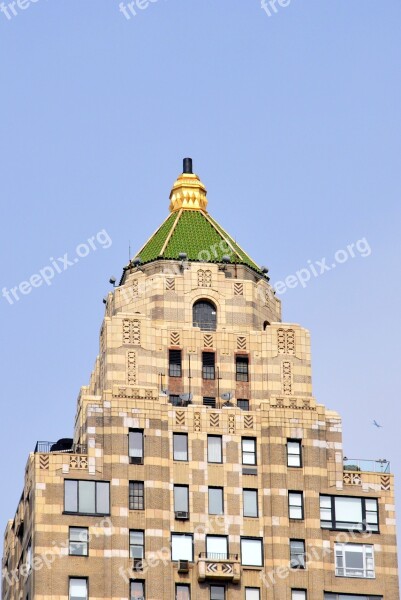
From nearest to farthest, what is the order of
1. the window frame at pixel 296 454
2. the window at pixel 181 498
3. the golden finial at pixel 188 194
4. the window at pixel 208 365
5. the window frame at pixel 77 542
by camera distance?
the window frame at pixel 77 542 → the window at pixel 181 498 → the window frame at pixel 296 454 → the window at pixel 208 365 → the golden finial at pixel 188 194

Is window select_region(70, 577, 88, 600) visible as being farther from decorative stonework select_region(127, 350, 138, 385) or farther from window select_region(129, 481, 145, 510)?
decorative stonework select_region(127, 350, 138, 385)

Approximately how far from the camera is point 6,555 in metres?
163

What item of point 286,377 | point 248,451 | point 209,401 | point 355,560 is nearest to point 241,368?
point 286,377

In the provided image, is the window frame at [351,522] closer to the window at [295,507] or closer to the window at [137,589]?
the window at [295,507]

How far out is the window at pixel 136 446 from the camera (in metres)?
145

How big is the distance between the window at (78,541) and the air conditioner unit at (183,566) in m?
5.93

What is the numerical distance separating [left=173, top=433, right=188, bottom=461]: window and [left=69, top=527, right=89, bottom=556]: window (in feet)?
26.0

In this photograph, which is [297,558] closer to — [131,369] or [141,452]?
[141,452]

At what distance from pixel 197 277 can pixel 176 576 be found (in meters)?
21.8

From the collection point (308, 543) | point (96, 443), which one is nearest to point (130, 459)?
point (96, 443)

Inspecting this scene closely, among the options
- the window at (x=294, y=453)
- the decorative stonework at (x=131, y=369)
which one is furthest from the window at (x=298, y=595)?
the decorative stonework at (x=131, y=369)

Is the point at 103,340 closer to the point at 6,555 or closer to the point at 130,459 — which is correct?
the point at 130,459

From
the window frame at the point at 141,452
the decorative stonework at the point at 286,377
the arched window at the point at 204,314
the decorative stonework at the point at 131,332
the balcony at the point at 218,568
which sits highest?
the arched window at the point at 204,314

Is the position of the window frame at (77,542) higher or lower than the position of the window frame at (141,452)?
lower
